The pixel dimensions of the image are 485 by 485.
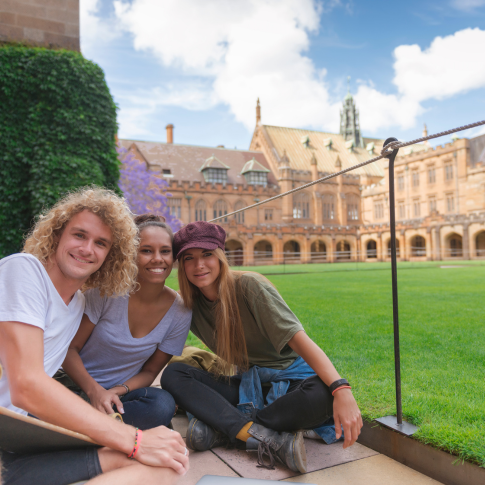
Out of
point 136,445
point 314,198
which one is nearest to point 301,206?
point 314,198

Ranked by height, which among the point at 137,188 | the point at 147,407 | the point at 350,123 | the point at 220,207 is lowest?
the point at 147,407

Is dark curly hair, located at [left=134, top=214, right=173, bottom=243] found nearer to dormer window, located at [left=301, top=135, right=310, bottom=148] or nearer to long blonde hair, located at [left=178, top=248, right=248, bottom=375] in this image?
long blonde hair, located at [left=178, top=248, right=248, bottom=375]

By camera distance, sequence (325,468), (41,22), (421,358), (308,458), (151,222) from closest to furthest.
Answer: (325,468), (308,458), (151,222), (421,358), (41,22)

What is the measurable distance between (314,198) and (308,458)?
40.6 metres

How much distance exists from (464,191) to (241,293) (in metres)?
41.2

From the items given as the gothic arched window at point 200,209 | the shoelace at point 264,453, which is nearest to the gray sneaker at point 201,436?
the shoelace at point 264,453

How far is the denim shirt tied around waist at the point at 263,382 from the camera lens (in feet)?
6.83

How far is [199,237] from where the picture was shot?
6.42 feet

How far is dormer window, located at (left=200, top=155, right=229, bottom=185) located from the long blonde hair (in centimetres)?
3541

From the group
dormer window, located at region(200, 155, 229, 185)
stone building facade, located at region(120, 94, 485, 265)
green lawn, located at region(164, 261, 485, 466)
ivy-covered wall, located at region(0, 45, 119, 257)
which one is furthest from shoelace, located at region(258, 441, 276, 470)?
dormer window, located at region(200, 155, 229, 185)

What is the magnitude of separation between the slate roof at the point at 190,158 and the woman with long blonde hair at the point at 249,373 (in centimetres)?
3332

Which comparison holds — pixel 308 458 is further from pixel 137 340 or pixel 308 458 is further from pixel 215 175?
pixel 215 175

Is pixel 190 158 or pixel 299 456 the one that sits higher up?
pixel 190 158

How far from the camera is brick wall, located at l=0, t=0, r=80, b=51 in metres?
7.77
